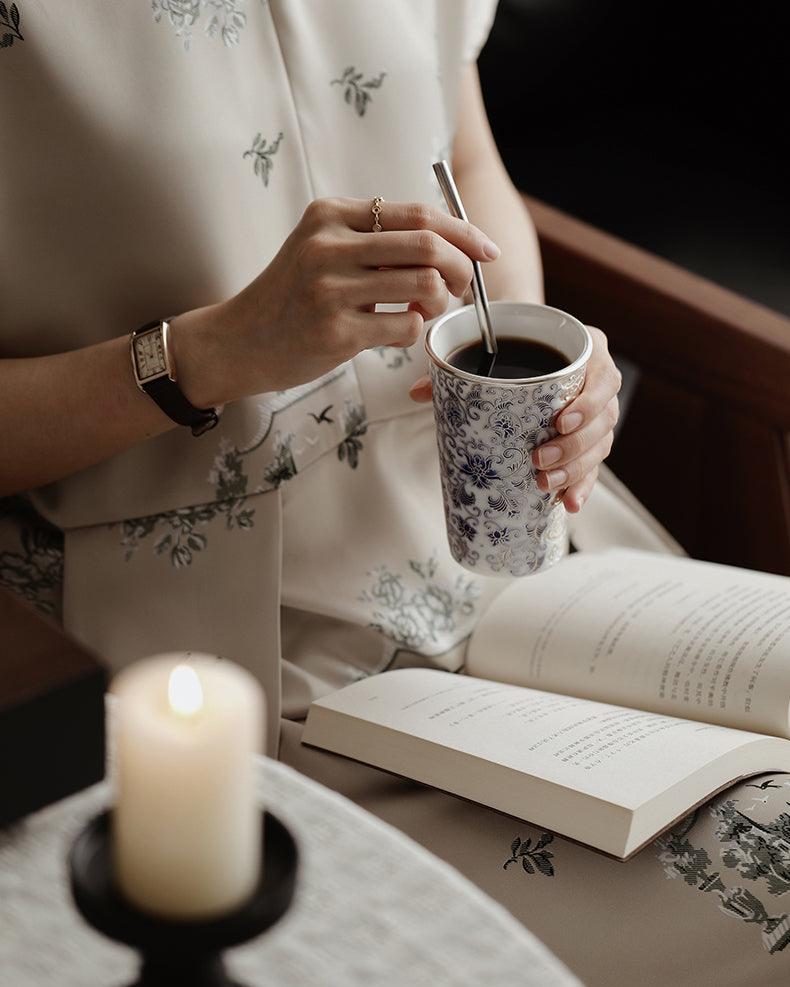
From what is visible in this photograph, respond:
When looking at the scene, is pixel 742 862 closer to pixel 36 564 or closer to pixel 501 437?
pixel 501 437

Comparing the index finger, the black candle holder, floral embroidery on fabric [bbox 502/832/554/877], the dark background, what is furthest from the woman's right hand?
the dark background

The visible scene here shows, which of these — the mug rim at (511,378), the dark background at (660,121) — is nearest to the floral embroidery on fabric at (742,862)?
the mug rim at (511,378)

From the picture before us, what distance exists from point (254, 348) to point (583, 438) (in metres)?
0.22

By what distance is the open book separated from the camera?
31.5 inches

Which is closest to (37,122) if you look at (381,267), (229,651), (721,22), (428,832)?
(381,267)

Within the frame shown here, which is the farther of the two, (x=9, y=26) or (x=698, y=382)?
(x=698, y=382)

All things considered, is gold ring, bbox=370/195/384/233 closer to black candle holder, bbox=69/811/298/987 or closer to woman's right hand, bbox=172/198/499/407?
woman's right hand, bbox=172/198/499/407

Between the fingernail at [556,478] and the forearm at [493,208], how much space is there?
322 mm

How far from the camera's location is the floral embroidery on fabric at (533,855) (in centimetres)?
82

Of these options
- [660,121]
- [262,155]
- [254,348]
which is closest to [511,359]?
[254,348]

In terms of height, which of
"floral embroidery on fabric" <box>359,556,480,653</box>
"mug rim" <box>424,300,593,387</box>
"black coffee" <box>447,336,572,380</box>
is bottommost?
"floral embroidery on fabric" <box>359,556,480,653</box>

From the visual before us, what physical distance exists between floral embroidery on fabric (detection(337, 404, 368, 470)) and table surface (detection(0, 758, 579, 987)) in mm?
527

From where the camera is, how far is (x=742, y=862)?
0.82 meters

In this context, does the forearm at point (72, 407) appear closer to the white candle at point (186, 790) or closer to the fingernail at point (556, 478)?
the fingernail at point (556, 478)
